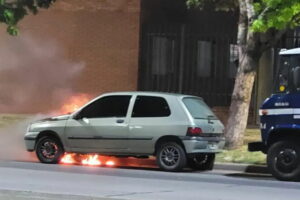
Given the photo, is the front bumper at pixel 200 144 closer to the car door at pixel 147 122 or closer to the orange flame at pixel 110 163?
the car door at pixel 147 122

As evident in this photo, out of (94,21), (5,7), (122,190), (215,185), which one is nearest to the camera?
(122,190)

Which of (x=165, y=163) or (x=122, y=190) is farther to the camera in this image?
(x=165, y=163)

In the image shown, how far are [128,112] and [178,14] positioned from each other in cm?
905

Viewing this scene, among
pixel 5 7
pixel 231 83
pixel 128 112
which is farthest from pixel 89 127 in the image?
pixel 231 83

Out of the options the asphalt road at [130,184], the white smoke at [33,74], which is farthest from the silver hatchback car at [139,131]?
the white smoke at [33,74]

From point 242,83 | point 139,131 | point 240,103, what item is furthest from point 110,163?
point 242,83

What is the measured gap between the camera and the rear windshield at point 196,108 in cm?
1460

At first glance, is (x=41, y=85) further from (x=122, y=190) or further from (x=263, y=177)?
(x=122, y=190)

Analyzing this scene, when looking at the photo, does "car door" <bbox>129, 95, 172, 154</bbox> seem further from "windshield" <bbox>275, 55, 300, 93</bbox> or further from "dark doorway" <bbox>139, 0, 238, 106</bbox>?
"dark doorway" <bbox>139, 0, 238, 106</bbox>

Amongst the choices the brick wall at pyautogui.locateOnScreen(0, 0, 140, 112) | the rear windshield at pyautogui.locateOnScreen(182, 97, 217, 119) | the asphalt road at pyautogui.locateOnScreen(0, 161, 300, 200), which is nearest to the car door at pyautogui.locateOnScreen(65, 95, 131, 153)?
the asphalt road at pyautogui.locateOnScreen(0, 161, 300, 200)

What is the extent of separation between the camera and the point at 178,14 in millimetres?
23297

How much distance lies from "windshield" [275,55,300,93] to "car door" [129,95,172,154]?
102 inches

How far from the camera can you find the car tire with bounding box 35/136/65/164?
51.0 ft

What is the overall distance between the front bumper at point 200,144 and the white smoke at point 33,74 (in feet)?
34.4
